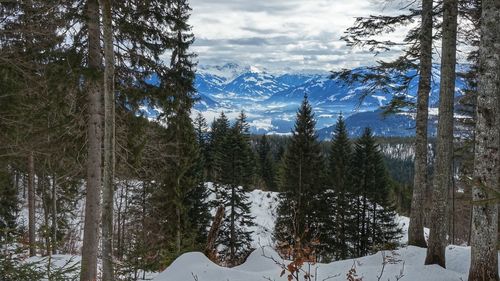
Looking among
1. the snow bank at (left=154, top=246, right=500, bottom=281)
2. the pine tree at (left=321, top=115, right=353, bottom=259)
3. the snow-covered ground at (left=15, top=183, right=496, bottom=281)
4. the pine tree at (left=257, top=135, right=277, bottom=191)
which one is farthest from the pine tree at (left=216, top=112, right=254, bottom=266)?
the pine tree at (left=257, top=135, right=277, bottom=191)

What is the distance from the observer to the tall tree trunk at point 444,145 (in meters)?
7.48

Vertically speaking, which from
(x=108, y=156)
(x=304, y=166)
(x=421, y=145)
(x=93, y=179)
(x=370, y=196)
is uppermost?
(x=421, y=145)

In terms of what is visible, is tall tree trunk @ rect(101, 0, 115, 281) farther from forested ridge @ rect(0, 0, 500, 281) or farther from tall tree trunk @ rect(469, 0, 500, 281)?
tall tree trunk @ rect(469, 0, 500, 281)

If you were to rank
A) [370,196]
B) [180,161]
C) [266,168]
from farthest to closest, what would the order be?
[266,168] < [370,196] < [180,161]

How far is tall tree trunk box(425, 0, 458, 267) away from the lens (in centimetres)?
748

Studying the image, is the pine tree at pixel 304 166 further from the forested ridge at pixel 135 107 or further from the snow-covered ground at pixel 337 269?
the snow-covered ground at pixel 337 269

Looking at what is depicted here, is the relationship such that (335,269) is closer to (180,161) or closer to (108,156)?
(108,156)

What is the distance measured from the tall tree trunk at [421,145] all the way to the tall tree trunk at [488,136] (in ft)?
11.9

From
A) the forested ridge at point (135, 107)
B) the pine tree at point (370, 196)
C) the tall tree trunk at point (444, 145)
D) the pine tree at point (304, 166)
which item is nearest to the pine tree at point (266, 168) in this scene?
the pine tree at point (370, 196)

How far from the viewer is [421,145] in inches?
376

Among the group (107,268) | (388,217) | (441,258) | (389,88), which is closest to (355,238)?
(388,217)

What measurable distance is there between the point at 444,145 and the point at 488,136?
73.0 inches

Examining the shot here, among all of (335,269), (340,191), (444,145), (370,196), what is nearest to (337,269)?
(335,269)

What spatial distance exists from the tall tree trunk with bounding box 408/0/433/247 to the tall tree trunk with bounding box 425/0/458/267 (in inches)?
74.2
